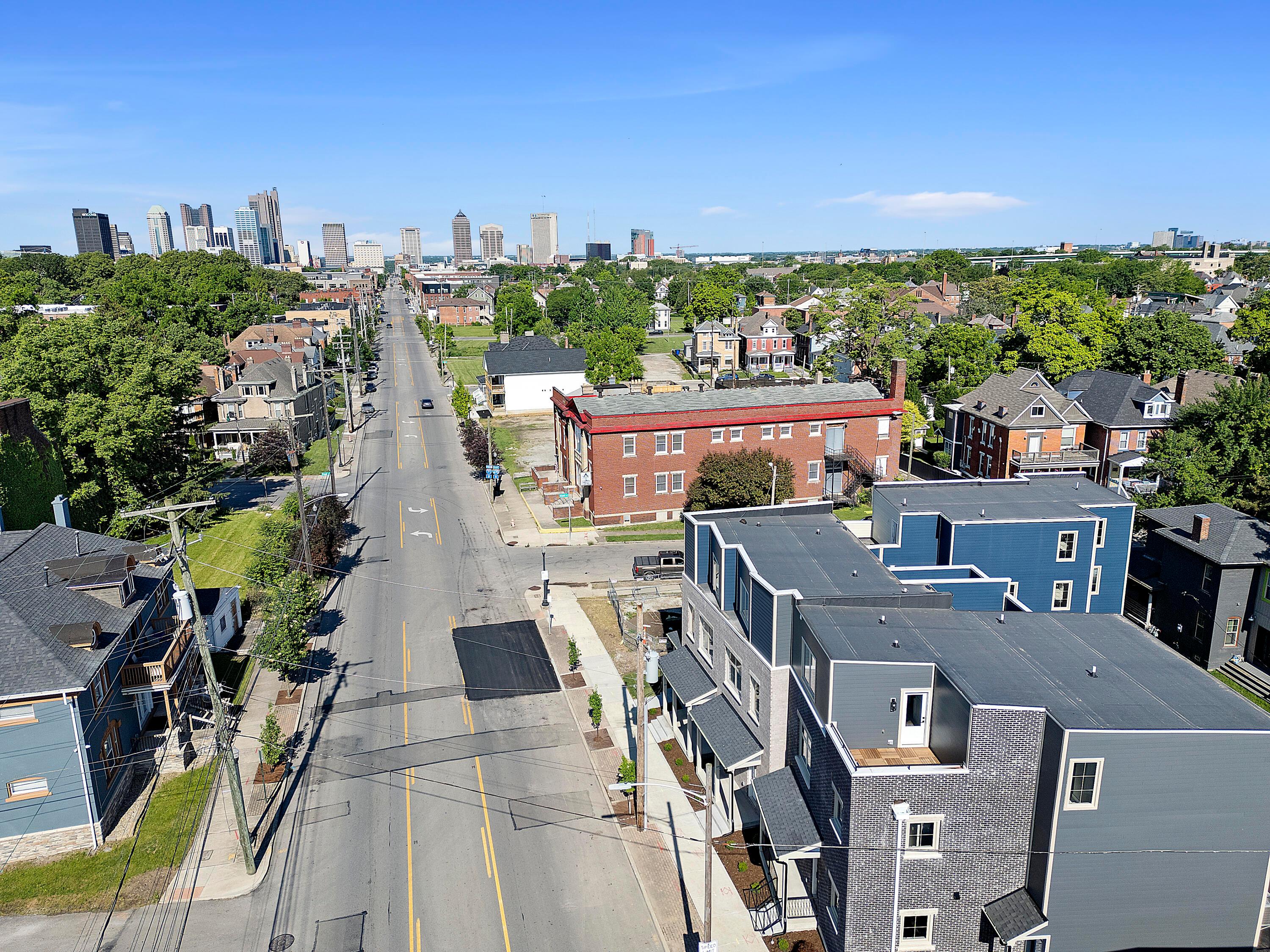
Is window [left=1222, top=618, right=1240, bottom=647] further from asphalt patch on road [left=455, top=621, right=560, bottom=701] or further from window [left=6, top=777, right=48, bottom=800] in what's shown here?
window [left=6, top=777, right=48, bottom=800]

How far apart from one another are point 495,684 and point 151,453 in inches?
1346

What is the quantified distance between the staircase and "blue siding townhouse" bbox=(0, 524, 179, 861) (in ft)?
138

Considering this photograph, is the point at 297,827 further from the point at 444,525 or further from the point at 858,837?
the point at 444,525

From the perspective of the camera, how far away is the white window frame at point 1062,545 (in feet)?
111

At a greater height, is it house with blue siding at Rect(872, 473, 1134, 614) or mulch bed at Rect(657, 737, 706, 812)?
house with blue siding at Rect(872, 473, 1134, 614)

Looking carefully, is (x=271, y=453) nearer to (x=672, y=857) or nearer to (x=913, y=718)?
(x=672, y=857)

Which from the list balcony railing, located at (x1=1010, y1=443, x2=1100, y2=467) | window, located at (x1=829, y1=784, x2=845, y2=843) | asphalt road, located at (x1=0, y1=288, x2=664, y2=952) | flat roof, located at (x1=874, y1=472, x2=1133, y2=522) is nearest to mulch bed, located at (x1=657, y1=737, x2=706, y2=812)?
asphalt road, located at (x1=0, y1=288, x2=664, y2=952)

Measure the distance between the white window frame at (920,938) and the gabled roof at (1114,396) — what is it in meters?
52.1

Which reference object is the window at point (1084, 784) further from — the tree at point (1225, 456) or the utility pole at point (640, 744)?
the tree at point (1225, 456)

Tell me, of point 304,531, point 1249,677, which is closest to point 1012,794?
point 1249,677

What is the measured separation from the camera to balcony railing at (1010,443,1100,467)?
59781 millimetres

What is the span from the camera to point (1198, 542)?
36.1 metres

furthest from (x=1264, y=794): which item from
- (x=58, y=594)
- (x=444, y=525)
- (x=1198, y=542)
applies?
(x=444, y=525)

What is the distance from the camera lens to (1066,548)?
34125 mm
